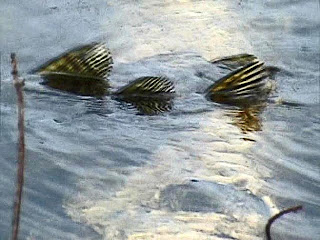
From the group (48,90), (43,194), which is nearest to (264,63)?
(48,90)

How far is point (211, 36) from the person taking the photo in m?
5.07

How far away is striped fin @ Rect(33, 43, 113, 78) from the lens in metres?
4.34

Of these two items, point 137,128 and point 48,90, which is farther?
point 48,90

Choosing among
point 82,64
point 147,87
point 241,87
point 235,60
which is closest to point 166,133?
point 147,87

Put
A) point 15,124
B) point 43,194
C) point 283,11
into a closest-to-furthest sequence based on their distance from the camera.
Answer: point 43,194
point 15,124
point 283,11

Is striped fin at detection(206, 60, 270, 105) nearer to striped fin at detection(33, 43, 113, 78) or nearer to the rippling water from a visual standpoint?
the rippling water

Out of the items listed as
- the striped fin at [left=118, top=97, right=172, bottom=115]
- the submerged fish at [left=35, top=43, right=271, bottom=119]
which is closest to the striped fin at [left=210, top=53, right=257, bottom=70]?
the submerged fish at [left=35, top=43, right=271, bottom=119]

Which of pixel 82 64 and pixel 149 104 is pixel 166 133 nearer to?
pixel 149 104

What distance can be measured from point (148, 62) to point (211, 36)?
70cm

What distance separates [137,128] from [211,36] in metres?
1.49

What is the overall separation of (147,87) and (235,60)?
67 cm

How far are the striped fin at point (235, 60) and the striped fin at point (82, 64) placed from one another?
0.67 metres

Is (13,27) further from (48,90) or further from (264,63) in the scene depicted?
(264,63)

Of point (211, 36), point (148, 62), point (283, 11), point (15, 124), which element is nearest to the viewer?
point (15, 124)
